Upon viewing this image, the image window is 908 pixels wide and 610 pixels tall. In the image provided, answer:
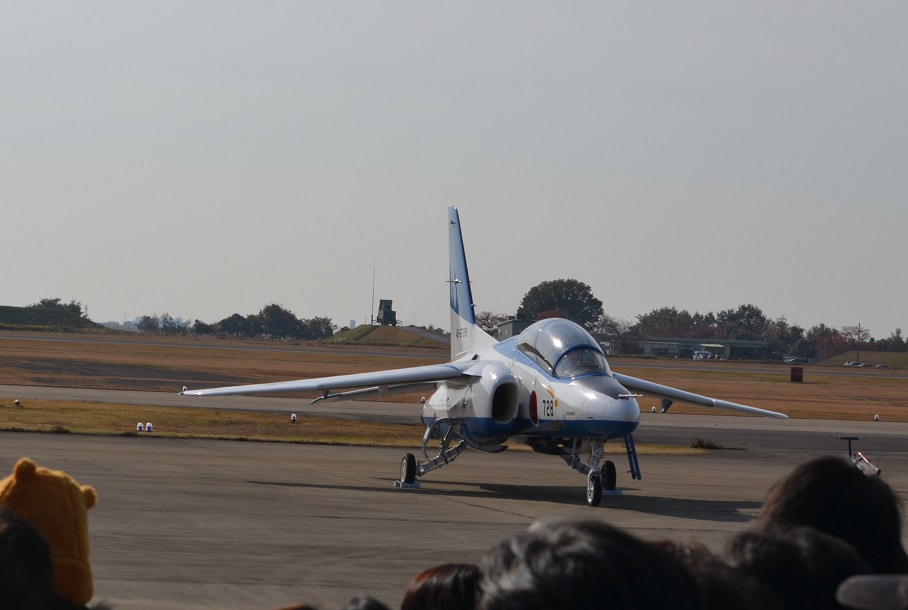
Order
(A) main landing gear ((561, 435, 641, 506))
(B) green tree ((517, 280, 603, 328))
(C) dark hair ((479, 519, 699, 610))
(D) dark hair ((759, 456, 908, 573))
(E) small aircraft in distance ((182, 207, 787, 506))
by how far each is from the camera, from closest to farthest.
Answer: (C) dark hair ((479, 519, 699, 610)) < (D) dark hair ((759, 456, 908, 573)) < (E) small aircraft in distance ((182, 207, 787, 506)) < (A) main landing gear ((561, 435, 641, 506)) < (B) green tree ((517, 280, 603, 328))

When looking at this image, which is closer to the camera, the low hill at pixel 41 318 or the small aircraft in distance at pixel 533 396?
the small aircraft in distance at pixel 533 396

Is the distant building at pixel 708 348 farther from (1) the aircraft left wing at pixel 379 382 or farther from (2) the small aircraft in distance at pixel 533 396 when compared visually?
(1) the aircraft left wing at pixel 379 382

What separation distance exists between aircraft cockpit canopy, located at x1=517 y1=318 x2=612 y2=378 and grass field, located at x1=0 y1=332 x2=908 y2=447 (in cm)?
1099

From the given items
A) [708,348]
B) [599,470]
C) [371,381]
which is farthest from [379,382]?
[708,348]

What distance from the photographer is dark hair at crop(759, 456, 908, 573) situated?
9.02 ft

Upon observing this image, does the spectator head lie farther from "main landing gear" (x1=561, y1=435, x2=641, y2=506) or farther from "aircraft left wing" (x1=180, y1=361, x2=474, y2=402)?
"aircraft left wing" (x1=180, y1=361, x2=474, y2=402)

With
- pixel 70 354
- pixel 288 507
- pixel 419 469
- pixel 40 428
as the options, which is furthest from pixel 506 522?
pixel 70 354

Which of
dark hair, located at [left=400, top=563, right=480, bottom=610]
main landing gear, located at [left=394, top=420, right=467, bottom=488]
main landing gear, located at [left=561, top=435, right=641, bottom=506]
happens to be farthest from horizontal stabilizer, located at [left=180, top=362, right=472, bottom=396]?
dark hair, located at [left=400, top=563, right=480, bottom=610]

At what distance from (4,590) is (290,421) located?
3204cm

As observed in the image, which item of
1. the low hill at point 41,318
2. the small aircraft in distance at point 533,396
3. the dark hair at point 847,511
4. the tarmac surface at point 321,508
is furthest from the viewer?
the low hill at point 41,318

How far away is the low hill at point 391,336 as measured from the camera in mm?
132625

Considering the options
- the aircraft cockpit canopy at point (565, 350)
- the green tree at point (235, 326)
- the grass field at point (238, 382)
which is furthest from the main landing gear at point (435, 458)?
the green tree at point (235, 326)

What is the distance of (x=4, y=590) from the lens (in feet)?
6.79

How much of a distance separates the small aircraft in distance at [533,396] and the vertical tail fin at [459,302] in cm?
11
